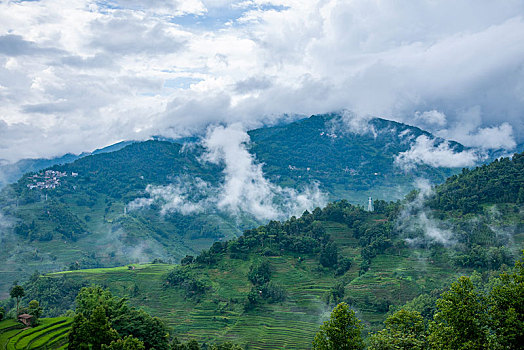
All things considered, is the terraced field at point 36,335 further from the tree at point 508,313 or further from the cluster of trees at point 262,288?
the tree at point 508,313

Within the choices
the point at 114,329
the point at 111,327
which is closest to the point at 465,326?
the point at 114,329

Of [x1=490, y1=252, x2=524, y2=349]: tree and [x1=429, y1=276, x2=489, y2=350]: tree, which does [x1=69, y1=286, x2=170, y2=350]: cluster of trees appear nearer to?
[x1=429, y1=276, x2=489, y2=350]: tree

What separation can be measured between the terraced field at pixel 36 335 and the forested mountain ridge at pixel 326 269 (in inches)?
887

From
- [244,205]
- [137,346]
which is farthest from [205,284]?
[244,205]

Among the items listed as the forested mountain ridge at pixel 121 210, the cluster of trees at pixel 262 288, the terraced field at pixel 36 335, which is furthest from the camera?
the forested mountain ridge at pixel 121 210

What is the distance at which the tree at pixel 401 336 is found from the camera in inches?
888

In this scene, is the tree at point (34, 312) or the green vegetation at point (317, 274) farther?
the green vegetation at point (317, 274)

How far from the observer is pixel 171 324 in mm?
61219

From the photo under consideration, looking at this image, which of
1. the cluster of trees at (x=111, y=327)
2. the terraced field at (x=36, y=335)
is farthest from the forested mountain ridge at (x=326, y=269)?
the terraced field at (x=36, y=335)

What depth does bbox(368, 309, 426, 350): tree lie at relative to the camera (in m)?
22.6

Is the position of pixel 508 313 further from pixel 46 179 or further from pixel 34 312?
pixel 46 179

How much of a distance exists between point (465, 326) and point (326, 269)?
173 ft

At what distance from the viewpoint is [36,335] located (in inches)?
1437

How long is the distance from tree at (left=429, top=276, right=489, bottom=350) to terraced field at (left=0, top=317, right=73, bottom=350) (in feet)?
103
